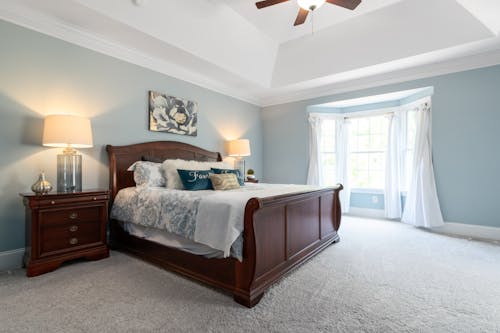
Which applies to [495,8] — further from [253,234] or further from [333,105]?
[253,234]

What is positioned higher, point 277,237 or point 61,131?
point 61,131

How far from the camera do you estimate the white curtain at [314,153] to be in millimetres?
5121

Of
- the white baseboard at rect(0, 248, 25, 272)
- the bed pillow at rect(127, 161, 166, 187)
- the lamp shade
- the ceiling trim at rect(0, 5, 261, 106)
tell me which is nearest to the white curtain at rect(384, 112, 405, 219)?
the lamp shade

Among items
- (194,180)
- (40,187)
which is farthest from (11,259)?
(194,180)

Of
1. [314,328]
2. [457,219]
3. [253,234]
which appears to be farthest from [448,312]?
[457,219]

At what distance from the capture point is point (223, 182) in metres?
3.00

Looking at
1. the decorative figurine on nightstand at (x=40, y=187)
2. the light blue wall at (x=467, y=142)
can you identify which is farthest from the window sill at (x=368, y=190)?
the decorative figurine on nightstand at (x=40, y=187)

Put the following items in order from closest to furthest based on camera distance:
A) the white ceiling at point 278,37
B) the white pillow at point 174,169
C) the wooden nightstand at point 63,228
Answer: the wooden nightstand at point 63,228 < the white ceiling at point 278,37 < the white pillow at point 174,169

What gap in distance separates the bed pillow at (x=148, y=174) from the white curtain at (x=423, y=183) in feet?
12.9

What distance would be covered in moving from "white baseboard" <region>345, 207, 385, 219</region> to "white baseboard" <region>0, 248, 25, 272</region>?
5.21 metres

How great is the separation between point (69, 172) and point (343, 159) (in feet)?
15.5

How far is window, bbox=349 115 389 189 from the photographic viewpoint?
4988 mm

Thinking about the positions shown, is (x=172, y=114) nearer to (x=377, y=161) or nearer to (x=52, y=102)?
(x=52, y=102)

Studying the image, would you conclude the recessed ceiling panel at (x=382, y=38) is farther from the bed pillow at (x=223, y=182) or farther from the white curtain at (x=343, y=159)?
the bed pillow at (x=223, y=182)
